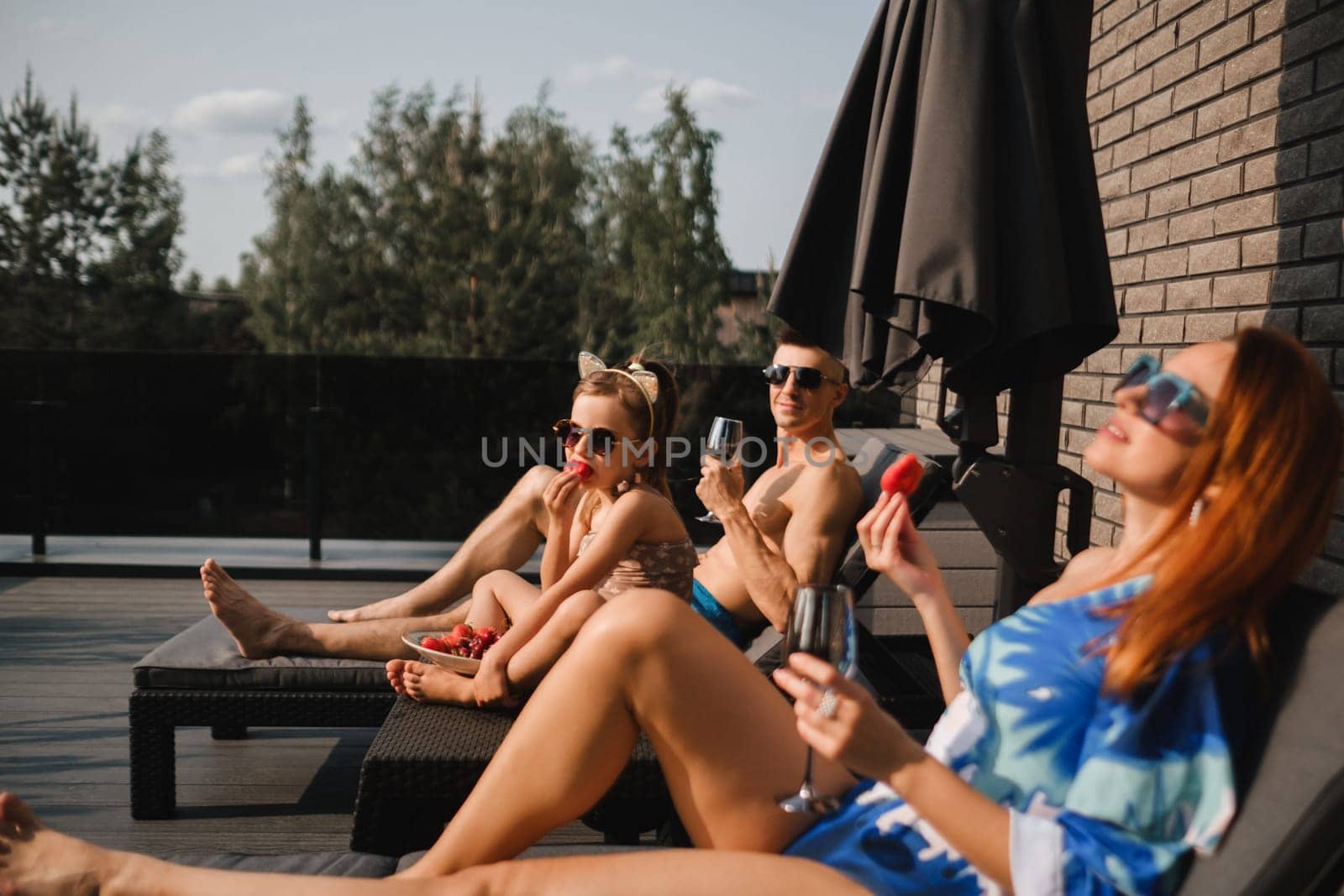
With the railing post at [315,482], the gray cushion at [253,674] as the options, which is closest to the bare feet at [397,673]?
the gray cushion at [253,674]

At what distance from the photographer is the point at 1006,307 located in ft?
8.38

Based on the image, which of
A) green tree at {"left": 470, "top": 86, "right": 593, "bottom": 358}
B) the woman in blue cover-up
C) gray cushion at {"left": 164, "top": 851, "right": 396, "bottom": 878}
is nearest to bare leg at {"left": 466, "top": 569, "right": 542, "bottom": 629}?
gray cushion at {"left": 164, "top": 851, "right": 396, "bottom": 878}

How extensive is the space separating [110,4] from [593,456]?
15.2 meters

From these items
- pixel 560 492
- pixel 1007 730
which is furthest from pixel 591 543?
pixel 1007 730

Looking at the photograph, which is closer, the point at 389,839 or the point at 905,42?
the point at 389,839

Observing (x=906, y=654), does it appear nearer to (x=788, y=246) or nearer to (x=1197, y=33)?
(x=788, y=246)

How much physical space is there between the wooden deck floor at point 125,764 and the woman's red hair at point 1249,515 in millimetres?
2179

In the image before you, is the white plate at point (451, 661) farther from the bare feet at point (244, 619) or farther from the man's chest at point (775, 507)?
the man's chest at point (775, 507)

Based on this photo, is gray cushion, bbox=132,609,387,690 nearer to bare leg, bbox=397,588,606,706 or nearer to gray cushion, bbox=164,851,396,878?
bare leg, bbox=397,588,606,706

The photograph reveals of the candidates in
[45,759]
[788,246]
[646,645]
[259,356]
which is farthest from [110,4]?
[646,645]

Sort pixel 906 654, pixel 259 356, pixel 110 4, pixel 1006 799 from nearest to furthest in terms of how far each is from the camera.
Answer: pixel 1006 799, pixel 906 654, pixel 259 356, pixel 110 4

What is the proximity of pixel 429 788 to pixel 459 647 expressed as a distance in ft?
2.03

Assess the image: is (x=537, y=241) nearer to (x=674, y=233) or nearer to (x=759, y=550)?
(x=674, y=233)

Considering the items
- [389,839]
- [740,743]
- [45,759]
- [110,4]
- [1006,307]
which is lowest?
[45,759]
